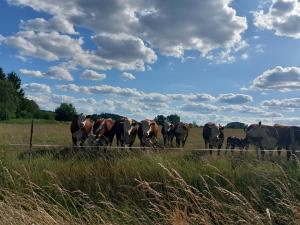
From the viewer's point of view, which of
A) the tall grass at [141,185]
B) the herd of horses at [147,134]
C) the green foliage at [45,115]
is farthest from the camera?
the green foliage at [45,115]

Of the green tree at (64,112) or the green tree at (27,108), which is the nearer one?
the green tree at (64,112)

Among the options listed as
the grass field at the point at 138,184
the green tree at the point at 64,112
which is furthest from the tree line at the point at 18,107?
the grass field at the point at 138,184

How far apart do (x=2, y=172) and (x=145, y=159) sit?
2.89 meters

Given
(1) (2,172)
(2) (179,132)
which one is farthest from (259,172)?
(2) (179,132)

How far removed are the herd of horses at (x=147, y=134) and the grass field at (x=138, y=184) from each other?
9756mm

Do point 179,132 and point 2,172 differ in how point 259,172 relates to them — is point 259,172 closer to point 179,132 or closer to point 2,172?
point 2,172

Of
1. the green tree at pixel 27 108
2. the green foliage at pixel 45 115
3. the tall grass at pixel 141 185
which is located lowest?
the tall grass at pixel 141 185

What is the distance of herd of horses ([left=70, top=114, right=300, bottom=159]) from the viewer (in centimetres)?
2064

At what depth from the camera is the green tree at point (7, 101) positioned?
84188 mm

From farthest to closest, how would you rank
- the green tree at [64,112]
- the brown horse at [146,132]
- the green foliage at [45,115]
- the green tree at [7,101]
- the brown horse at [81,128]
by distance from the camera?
the green foliage at [45,115]
the green tree at [64,112]
the green tree at [7,101]
the brown horse at [81,128]
the brown horse at [146,132]

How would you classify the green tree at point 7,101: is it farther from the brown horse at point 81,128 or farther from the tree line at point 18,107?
the brown horse at point 81,128

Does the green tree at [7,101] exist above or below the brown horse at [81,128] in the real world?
above

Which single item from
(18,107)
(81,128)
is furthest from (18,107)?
(81,128)

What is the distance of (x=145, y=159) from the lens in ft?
32.8
